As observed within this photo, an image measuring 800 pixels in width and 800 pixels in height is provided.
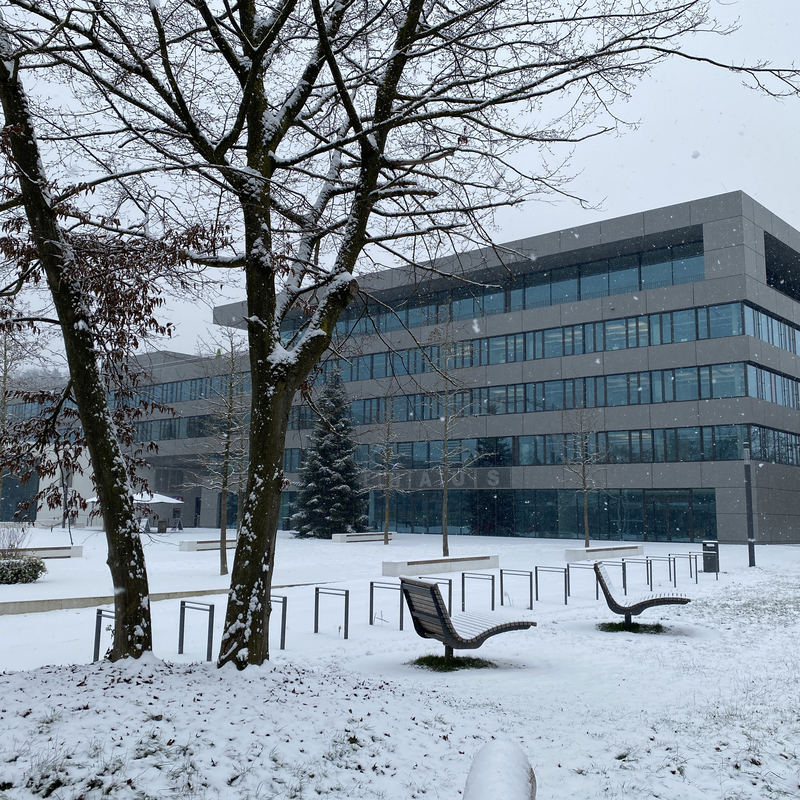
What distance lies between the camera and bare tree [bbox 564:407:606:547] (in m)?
40.4

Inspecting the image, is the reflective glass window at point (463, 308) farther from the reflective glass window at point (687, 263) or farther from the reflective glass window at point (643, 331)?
the reflective glass window at point (687, 263)

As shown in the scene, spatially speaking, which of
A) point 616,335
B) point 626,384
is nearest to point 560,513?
point 626,384

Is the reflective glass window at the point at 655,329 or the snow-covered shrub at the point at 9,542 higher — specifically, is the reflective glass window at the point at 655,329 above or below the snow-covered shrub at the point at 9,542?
above

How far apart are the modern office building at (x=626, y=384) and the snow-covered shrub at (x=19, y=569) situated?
1783 cm

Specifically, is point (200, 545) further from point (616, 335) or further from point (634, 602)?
point (634, 602)

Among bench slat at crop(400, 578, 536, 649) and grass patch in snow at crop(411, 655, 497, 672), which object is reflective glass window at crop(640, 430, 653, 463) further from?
grass patch in snow at crop(411, 655, 497, 672)

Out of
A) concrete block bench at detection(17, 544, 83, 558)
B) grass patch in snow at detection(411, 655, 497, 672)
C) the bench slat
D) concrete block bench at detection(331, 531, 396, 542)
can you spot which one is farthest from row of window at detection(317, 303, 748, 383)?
grass patch in snow at detection(411, 655, 497, 672)

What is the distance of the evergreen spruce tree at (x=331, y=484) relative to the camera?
42438 mm

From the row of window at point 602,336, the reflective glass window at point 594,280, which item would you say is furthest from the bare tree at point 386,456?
the reflective glass window at point 594,280

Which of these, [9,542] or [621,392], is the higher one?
[621,392]

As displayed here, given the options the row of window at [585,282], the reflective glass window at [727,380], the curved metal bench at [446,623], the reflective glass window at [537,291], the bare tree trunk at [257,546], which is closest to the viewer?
the bare tree trunk at [257,546]

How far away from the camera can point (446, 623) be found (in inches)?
365

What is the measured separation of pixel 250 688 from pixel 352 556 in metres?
24.1

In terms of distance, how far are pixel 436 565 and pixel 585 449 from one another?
20.9 m
